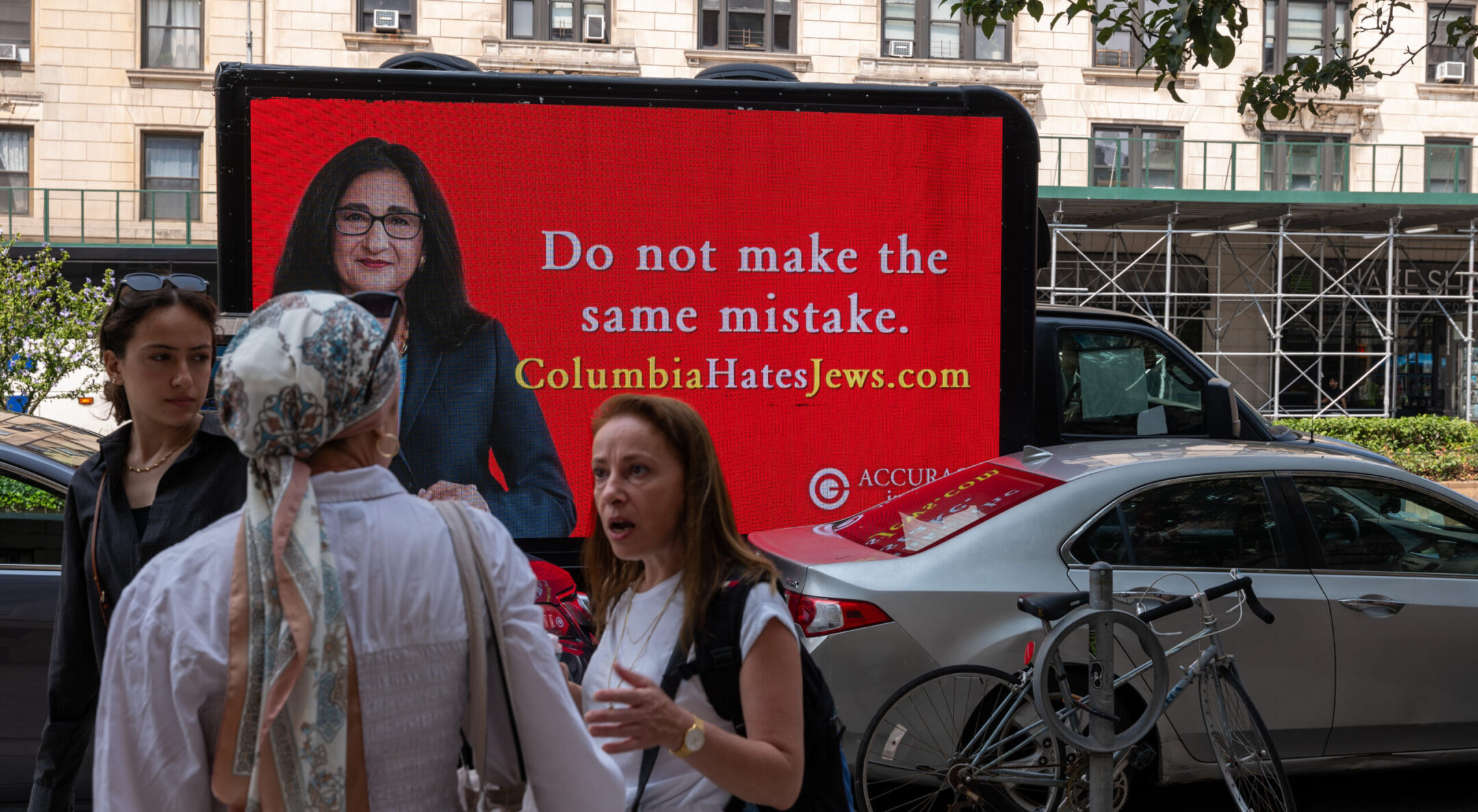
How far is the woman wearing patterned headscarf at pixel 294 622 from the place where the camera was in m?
1.53

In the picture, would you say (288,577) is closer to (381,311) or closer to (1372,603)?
(381,311)

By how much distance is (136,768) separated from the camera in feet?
5.08

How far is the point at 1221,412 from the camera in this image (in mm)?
6668

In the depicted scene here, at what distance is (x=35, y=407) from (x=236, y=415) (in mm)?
13045

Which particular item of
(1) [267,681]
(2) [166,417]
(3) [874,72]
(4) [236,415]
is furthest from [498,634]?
(3) [874,72]

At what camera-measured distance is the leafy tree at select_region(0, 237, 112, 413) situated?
12.3 metres

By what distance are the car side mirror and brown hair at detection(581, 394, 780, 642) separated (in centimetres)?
504

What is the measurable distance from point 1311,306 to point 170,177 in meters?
24.3

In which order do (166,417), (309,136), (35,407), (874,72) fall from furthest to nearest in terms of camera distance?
(874,72)
(35,407)
(309,136)
(166,417)

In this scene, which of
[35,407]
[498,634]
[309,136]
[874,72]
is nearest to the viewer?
[498,634]

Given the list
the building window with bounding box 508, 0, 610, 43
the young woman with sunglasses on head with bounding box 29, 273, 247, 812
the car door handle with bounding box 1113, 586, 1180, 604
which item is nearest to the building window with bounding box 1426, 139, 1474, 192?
the building window with bounding box 508, 0, 610, 43

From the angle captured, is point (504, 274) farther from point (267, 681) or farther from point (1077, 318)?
point (267, 681)

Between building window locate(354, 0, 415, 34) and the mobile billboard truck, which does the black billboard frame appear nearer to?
the mobile billboard truck

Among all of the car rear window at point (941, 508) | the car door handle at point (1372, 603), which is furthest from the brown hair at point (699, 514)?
the car door handle at point (1372, 603)
